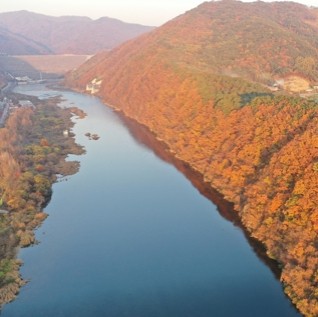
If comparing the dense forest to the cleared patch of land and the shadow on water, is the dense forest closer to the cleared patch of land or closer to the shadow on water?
the shadow on water

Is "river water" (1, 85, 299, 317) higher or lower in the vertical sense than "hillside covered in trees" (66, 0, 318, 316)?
lower

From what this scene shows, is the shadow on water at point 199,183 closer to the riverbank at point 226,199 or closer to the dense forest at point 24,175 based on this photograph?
the riverbank at point 226,199

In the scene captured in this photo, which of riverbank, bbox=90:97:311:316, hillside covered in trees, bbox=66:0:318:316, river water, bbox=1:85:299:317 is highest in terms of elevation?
hillside covered in trees, bbox=66:0:318:316

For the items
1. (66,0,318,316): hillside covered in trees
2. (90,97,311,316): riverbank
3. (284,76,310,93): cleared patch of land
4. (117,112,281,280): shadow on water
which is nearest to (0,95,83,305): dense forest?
(117,112,281,280): shadow on water

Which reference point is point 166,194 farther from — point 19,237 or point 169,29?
point 169,29

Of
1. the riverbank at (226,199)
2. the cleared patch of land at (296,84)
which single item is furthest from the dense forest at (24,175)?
the cleared patch of land at (296,84)

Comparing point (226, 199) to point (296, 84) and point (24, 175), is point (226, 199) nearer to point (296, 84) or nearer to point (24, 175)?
point (24, 175)
